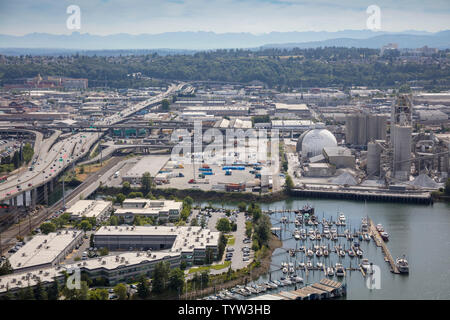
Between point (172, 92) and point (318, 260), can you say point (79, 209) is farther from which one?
point (172, 92)

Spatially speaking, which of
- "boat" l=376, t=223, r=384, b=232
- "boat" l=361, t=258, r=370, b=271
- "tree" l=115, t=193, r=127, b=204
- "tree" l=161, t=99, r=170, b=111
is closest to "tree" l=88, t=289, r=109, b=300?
"boat" l=361, t=258, r=370, b=271

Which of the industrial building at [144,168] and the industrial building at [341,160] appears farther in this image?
the industrial building at [341,160]

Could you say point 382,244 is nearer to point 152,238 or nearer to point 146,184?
point 152,238

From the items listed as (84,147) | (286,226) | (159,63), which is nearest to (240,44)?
(159,63)

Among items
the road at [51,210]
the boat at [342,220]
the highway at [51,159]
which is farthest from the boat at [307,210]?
the highway at [51,159]

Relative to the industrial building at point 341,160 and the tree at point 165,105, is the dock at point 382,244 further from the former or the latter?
the tree at point 165,105
